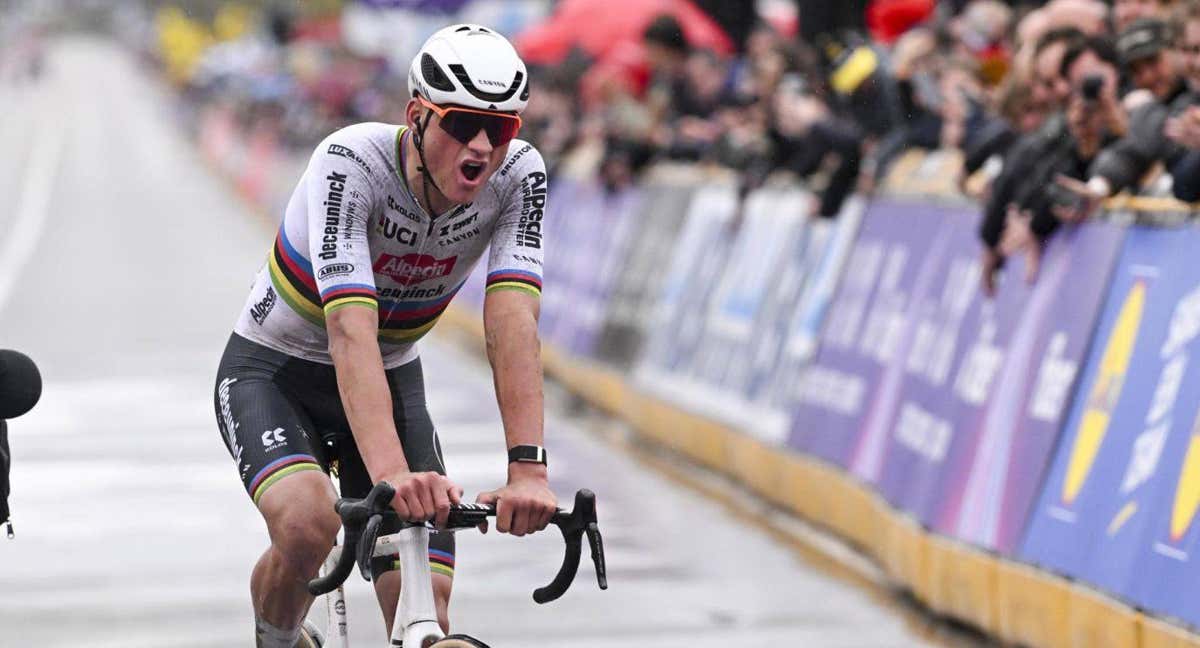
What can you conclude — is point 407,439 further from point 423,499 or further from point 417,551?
point 423,499

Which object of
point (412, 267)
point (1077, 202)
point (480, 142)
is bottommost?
point (412, 267)

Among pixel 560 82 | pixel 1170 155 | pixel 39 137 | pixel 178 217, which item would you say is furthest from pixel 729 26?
pixel 39 137

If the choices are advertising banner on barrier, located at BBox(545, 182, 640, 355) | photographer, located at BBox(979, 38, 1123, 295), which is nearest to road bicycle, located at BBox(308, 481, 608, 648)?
photographer, located at BBox(979, 38, 1123, 295)

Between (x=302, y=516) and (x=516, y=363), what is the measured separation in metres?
0.64

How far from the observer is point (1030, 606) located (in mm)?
7992

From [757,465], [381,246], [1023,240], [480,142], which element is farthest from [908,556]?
[480,142]

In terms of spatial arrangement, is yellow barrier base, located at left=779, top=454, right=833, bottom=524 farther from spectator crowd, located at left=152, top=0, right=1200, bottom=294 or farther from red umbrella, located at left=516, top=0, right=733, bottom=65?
red umbrella, located at left=516, top=0, right=733, bottom=65

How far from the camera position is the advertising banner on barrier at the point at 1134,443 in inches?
279

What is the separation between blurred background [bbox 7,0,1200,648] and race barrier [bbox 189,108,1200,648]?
0.02m

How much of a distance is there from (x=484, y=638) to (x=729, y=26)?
588 inches

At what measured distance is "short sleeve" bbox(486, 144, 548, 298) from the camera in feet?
18.3

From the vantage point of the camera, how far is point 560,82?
20953mm

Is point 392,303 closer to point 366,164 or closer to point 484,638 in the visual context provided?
point 366,164

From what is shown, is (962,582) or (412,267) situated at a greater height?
(412,267)
